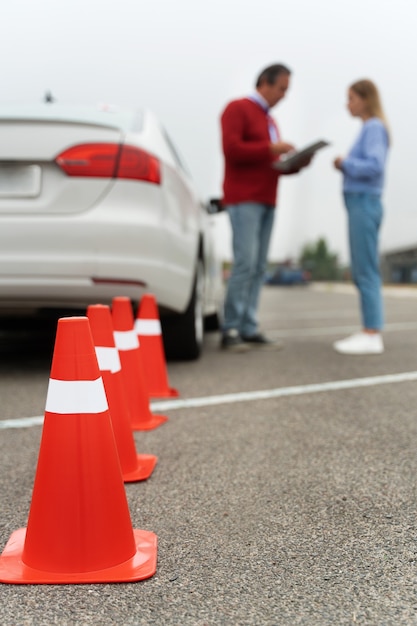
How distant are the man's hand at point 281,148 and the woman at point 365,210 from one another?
0.39 metres

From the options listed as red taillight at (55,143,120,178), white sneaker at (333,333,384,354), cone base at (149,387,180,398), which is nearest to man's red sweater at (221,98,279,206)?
white sneaker at (333,333,384,354)

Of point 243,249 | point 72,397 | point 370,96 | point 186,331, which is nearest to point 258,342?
point 243,249

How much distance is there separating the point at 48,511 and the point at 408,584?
864mm

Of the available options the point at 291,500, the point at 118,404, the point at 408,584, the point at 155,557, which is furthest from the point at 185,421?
the point at 408,584

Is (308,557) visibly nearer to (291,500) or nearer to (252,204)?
(291,500)

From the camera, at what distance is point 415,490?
234 centimetres

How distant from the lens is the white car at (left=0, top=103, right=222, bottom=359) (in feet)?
13.6

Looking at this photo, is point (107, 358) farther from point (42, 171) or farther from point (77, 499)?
point (42, 171)

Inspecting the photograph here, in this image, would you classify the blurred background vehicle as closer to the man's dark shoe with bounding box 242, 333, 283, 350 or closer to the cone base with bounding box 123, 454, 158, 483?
the man's dark shoe with bounding box 242, 333, 283, 350

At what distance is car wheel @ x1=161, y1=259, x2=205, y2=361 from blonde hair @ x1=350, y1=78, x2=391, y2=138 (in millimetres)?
1800

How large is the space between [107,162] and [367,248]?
2304mm

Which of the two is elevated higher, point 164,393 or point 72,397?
point 72,397

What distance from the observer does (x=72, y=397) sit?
1.86 metres

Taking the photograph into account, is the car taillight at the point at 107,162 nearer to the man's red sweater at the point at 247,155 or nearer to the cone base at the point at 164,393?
the cone base at the point at 164,393
